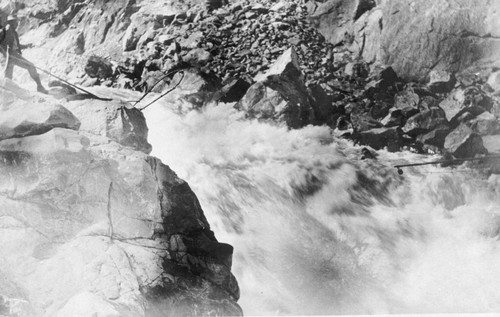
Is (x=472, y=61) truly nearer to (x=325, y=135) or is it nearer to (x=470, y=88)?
(x=470, y=88)

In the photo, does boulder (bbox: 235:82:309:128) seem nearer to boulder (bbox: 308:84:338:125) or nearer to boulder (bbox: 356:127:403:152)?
boulder (bbox: 308:84:338:125)

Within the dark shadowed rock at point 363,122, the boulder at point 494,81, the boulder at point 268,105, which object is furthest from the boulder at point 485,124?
the boulder at point 268,105

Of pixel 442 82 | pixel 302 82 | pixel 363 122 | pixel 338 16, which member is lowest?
pixel 363 122

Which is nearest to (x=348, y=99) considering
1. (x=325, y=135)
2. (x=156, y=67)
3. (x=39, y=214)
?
(x=325, y=135)

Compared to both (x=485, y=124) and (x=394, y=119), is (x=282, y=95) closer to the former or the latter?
(x=394, y=119)

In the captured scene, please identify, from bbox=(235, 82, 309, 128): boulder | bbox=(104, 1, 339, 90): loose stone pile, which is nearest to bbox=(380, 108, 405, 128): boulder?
bbox=(104, 1, 339, 90): loose stone pile

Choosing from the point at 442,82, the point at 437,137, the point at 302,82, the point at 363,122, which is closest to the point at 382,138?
the point at 363,122

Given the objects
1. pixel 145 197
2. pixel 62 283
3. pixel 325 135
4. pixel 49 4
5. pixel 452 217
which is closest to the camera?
pixel 62 283
